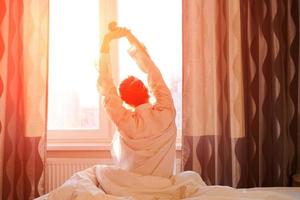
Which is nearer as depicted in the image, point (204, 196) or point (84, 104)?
point (204, 196)

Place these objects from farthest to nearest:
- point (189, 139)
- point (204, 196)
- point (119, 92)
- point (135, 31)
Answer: point (135, 31)
point (189, 139)
point (119, 92)
point (204, 196)

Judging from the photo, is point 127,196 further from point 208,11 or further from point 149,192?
point 208,11

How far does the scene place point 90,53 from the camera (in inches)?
108

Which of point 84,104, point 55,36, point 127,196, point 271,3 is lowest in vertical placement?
point 127,196

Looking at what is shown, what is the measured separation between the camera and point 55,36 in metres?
2.72

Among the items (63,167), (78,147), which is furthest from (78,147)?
(63,167)

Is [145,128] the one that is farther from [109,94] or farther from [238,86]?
[238,86]

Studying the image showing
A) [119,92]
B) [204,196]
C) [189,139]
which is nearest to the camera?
[204,196]

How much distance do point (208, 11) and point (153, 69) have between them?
107 cm

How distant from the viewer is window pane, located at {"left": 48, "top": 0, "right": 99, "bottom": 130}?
8.95 feet

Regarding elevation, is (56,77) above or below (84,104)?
above

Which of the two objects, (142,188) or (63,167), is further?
(63,167)

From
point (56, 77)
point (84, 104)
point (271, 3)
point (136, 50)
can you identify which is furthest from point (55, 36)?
point (271, 3)

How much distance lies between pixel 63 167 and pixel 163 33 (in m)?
1.21
